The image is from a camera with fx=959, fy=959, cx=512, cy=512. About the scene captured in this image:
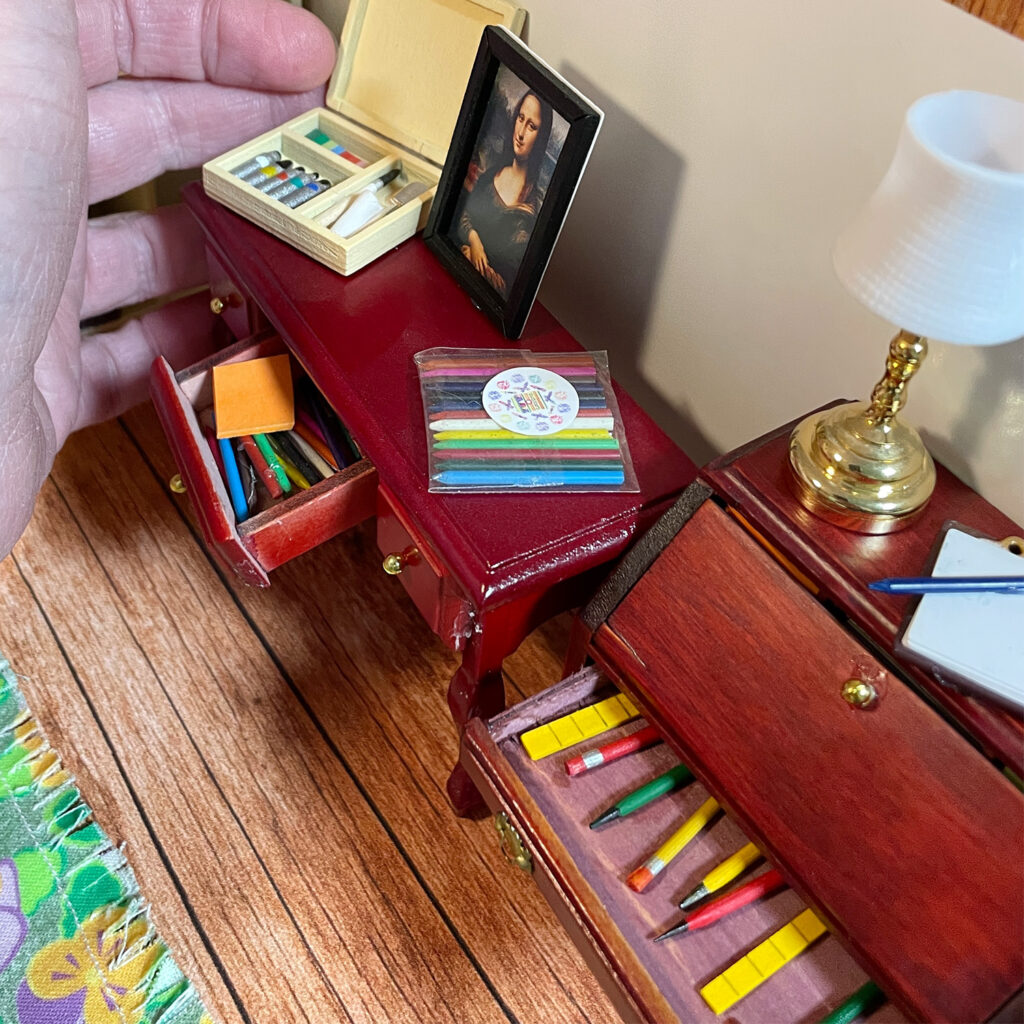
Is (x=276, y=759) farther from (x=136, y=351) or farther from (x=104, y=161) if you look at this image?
(x=104, y=161)

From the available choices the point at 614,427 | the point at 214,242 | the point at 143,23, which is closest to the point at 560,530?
the point at 614,427

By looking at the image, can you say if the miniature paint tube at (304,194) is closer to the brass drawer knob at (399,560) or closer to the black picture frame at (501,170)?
the black picture frame at (501,170)

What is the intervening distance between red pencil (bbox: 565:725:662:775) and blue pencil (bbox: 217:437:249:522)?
450 mm

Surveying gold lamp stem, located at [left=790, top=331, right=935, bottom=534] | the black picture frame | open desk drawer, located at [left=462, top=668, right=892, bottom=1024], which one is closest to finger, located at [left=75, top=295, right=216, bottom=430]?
the black picture frame

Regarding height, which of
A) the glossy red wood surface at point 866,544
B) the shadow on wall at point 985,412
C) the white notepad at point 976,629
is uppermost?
the shadow on wall at point 985,412

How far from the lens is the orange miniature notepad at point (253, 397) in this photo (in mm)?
1066

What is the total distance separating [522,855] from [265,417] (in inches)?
21.7

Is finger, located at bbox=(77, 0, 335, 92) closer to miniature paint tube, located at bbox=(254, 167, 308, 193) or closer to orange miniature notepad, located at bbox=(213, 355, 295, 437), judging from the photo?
miniature paint tube, located at bbox=(254, 167, 308, 193)

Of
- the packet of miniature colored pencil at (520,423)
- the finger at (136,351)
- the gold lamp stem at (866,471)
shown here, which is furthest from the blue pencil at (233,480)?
the gold lamp stem at (866,471)

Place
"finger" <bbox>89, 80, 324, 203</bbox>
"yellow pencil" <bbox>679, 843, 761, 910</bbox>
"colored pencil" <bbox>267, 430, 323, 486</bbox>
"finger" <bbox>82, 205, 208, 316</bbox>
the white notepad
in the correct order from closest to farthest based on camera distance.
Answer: the white notepad, "yellow pencil" <bbox>679, 843, 761, 910</bbox>, "colored pencil" <bbox>267, 430, 323, 486</bbox>, "finger" <bbox>89, 80, 324, 203</bbox>, "finger" <bbox>82, 205, 208, 316</bbox>

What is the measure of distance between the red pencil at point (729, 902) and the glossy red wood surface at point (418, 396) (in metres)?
0.29

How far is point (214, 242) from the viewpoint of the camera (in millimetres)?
1119

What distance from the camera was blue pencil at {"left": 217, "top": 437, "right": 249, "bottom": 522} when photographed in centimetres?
104

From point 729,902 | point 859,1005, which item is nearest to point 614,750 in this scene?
point 729,902
